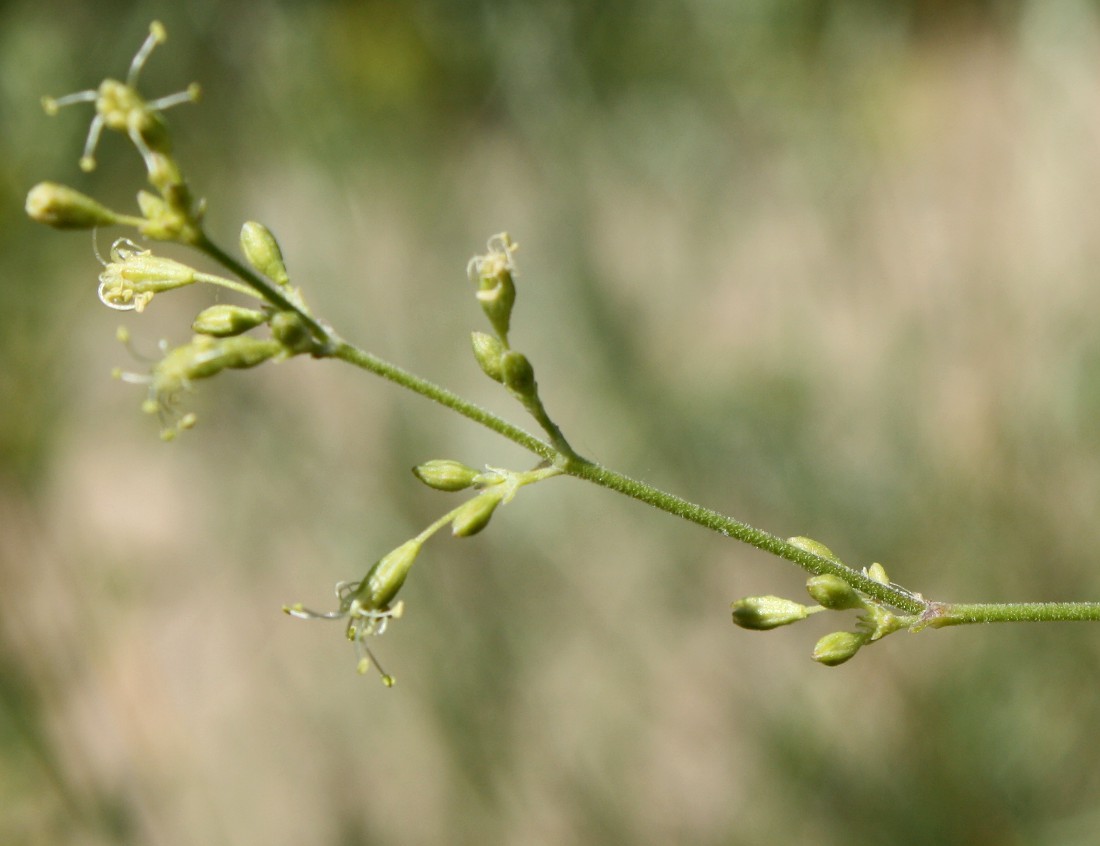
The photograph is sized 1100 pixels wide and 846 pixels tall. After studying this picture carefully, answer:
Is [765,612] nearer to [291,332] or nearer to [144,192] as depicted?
[291,332]

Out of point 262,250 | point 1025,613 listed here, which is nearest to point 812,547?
point 1025,613

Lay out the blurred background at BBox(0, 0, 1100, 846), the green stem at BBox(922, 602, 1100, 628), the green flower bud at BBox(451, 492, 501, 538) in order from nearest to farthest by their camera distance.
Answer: the green stem at BBox(922, 602, 1100, 628) < the green flower bud at BBox(451, 492, 501, 538) < the blurred background at BBox(0, 0, 1100, 846)

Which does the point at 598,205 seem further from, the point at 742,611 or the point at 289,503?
the point at 742,611

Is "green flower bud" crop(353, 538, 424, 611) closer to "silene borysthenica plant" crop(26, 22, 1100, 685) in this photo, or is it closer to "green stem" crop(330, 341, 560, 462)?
"silene borysthenica plant" crop(26, 22, 1100, 685)

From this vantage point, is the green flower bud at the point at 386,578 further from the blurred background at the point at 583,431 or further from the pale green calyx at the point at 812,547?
the blurred background at the point at 583,431

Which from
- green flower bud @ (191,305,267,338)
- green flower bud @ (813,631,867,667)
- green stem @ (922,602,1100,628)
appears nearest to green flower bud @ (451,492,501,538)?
green flower bud @ (191,305,267,338)

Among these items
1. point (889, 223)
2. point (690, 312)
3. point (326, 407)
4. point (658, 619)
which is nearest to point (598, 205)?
point (690, 312)

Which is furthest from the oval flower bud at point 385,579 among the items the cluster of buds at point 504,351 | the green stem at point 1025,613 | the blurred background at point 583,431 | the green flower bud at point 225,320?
the blurred background at point 583,431
